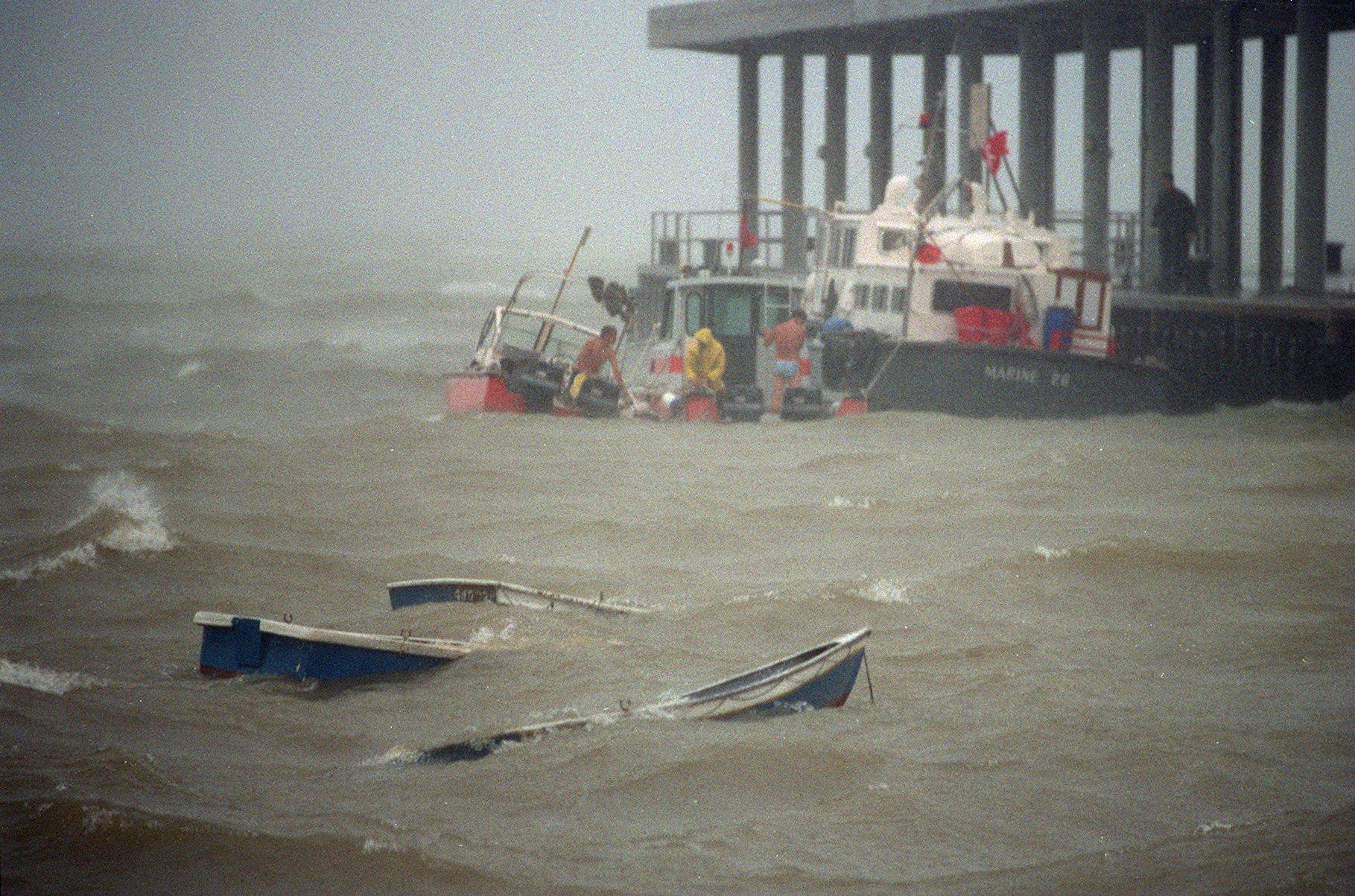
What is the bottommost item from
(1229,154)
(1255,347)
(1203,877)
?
(1203,877)

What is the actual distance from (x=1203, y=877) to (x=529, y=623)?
523 centimetres

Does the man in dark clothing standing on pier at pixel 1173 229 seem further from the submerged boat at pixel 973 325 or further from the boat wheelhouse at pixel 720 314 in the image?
the boat wheelhouse at pixel 720 314

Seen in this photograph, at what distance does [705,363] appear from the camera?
23156mm

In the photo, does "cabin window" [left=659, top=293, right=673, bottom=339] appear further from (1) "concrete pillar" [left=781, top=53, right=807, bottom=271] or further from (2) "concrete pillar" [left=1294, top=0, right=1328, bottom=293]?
(1) "concrete pillar" [left=781, top=53, right=807, bottom=271]

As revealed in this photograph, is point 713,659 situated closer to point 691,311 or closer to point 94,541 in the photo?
point 94,541

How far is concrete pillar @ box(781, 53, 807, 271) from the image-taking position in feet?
127

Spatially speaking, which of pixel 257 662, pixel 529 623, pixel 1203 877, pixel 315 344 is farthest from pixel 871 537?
pixel 315 344

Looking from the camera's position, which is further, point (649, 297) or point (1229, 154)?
point (649, 297)

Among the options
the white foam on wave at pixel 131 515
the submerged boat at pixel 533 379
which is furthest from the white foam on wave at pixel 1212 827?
the submerged boat at pixel 533 379

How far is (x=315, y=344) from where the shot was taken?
2051 inches

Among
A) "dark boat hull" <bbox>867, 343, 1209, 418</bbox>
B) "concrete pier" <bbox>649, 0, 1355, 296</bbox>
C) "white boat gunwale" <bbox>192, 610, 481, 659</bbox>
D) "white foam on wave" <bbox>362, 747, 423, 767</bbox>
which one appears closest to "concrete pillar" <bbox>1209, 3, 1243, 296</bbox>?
"concrete pier" <bbox>649, 0, 1355, 296</bbox>

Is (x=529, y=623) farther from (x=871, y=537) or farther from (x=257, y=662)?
(x=871, y=537)

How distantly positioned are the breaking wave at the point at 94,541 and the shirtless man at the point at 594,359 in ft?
19.9

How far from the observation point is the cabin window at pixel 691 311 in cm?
2359
